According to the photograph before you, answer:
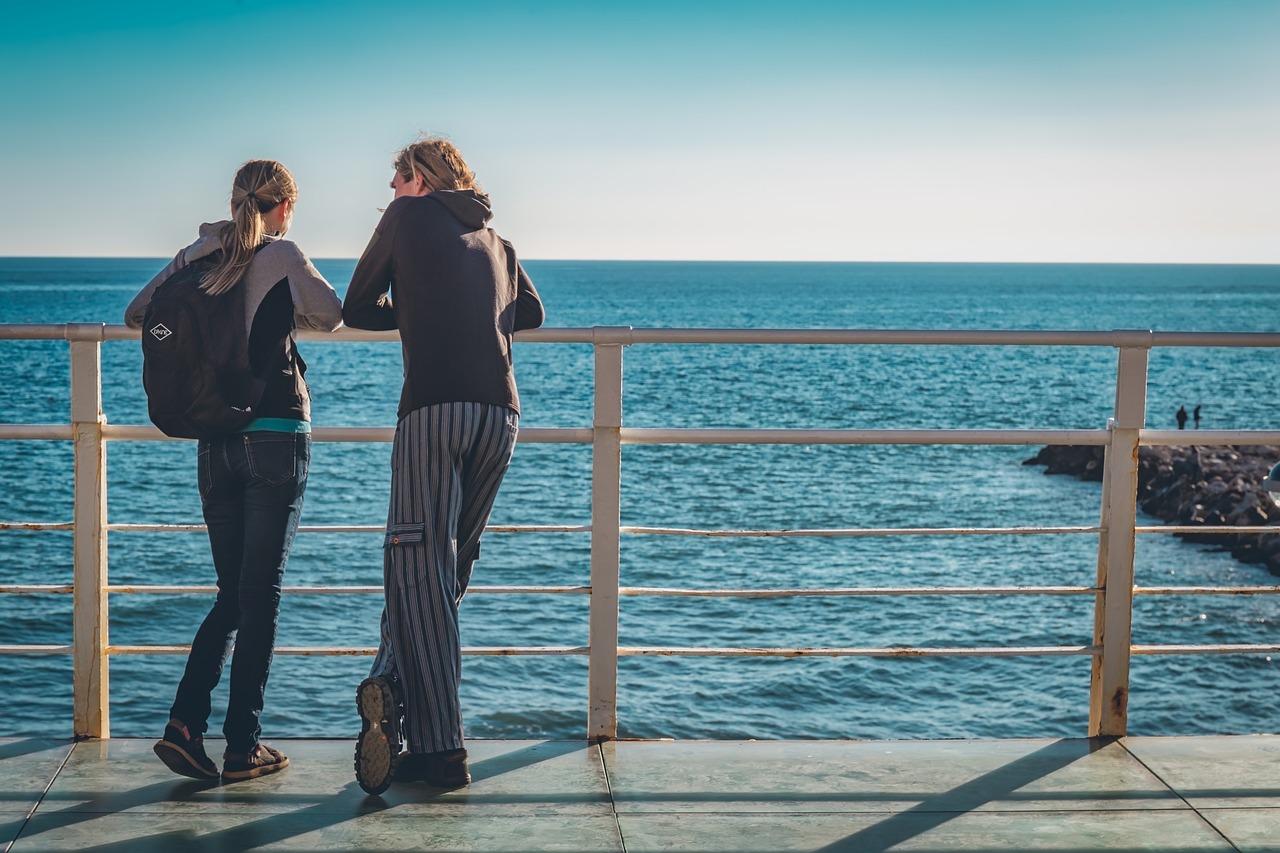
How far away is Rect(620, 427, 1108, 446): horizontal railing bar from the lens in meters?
3.67

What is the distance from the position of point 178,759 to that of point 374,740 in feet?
1.77

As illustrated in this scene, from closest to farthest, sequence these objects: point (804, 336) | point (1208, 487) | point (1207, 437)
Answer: point (804, 336) < point (1207, 437) < point (1208, 487)

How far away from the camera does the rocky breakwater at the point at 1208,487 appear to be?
2470 centimetres

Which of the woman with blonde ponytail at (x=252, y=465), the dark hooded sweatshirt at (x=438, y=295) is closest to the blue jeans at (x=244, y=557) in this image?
the woman with blonde ponytail at (x=252, y=465)

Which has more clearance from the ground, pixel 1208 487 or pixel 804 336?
pixel 804 336

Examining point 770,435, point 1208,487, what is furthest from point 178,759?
point 1208,487

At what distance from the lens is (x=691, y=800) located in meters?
3.34

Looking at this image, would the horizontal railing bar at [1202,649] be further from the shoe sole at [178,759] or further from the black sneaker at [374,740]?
the shoe sole at [178,759]

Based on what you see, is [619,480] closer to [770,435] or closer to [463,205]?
[770,435]

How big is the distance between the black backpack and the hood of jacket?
0.52 meters

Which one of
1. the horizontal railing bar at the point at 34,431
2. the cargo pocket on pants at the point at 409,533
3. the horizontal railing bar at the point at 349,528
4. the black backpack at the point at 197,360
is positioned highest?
the black backpack at the point at 197,360

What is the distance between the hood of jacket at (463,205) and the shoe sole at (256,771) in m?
1.49

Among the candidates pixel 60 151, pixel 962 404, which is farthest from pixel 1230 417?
pixel 60 151

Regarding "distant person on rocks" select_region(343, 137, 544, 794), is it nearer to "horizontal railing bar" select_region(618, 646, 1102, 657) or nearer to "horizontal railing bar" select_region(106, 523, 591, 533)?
"horizontal railing bar" select_region(106, 523, 591, 533)
